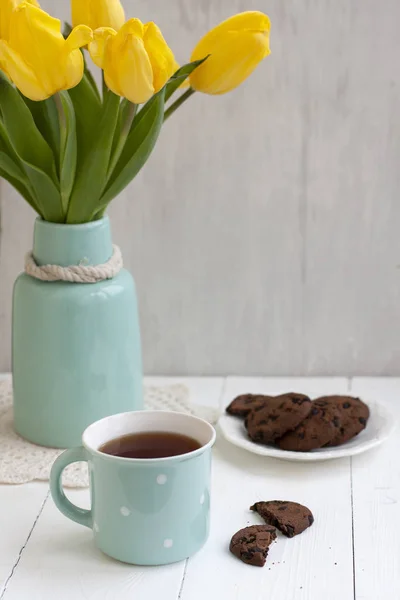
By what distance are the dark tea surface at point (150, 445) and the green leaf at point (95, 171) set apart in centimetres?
23

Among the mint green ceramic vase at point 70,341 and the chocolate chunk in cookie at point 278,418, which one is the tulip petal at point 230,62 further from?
the chocolate chunk in cookie at point 278,418

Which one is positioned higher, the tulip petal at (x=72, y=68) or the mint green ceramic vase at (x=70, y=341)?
the tulip petal at (x=72, y=68)

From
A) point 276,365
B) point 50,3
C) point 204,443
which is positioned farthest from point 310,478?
point 50,3

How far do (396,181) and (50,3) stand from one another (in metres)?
0.44

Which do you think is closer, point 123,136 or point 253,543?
point 253,543

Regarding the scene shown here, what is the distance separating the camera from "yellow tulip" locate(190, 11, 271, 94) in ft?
2.57

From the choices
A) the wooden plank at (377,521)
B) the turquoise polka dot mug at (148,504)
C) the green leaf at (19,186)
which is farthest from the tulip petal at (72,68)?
the wooden plank at (377,521)

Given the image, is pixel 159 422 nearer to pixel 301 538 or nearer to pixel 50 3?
pixel 301 538

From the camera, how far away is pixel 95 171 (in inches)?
31.6

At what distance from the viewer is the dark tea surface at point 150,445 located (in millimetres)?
688

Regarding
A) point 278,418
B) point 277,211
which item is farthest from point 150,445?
point 277,211

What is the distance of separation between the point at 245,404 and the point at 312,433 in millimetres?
102

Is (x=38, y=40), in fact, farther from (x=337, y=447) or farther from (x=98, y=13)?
(x=337, y=447)

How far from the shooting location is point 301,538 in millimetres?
701
